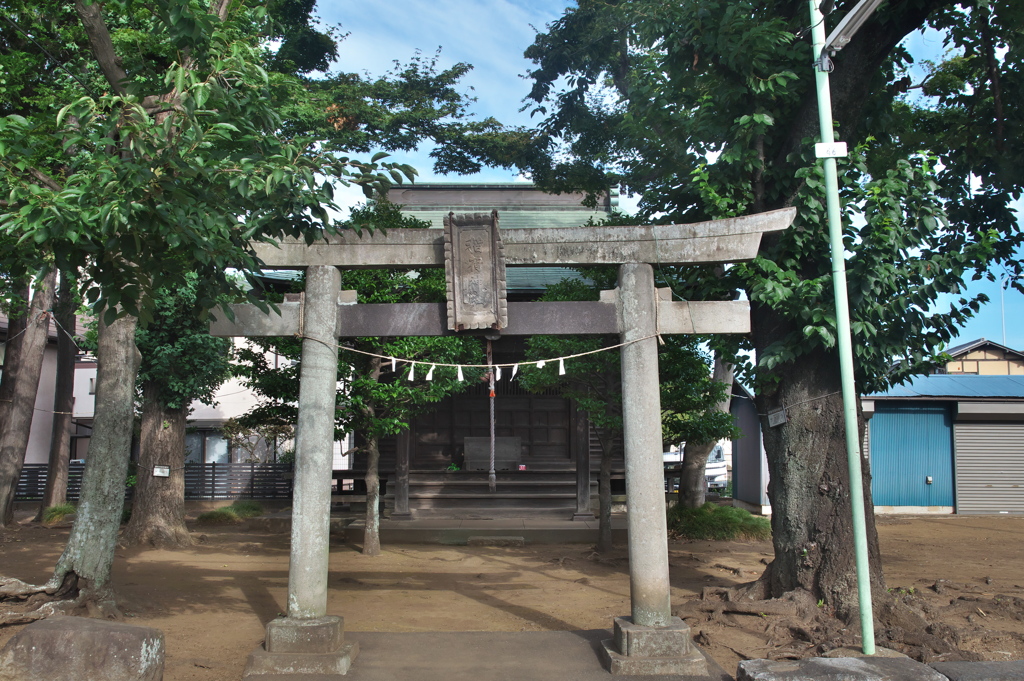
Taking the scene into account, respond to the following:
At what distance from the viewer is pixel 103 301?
19.2 feet

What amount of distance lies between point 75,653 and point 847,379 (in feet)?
22.6

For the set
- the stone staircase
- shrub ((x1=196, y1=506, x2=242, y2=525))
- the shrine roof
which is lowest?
shrub ((x1=196, y1=506, x2=242, y2=525))

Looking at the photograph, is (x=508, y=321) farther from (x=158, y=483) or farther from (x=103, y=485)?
(x=158, y=483)

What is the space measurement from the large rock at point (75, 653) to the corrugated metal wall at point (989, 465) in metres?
19.7

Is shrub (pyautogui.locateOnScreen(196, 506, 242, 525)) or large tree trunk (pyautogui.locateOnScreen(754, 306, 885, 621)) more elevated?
large tree trunk (pyautogui.locateOnScreen(754, 306, 885, 621))

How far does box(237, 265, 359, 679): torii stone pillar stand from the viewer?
6371 mm

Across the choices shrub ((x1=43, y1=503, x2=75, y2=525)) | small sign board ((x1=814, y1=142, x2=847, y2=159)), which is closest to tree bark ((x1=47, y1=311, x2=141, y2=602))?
small sign board ((x1=814, y1=142, x2=847, y2=159))

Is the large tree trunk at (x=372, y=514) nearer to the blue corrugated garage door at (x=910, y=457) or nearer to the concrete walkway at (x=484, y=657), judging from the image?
the concrete walkway at (x=484, y=657)

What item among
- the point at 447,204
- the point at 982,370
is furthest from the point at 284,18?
the point at 982,370

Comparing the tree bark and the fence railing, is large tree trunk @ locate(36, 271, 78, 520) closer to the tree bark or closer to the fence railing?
the fence railing

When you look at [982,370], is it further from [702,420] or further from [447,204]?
[447,204]

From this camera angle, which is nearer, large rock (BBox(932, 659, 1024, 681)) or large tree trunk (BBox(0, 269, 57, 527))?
large rock (BBox(932, 659, 1024, 681))

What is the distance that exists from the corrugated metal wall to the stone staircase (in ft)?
35.5

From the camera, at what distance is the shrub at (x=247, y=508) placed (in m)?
17.5
